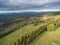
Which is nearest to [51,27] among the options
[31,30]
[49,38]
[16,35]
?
[49,38]

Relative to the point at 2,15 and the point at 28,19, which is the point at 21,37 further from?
the point at 2,15

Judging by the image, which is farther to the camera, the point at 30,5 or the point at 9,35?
the point at 30,5

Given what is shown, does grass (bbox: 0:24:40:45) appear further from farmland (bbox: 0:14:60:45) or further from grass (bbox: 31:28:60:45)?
grass (bbox: 31:28:60:45)

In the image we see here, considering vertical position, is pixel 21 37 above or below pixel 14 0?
below

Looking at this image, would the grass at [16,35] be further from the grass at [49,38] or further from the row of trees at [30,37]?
the grass at [49,38]

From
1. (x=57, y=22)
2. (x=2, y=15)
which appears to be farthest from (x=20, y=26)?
(x=57, y=22)

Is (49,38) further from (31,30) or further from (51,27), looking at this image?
(31,30)
